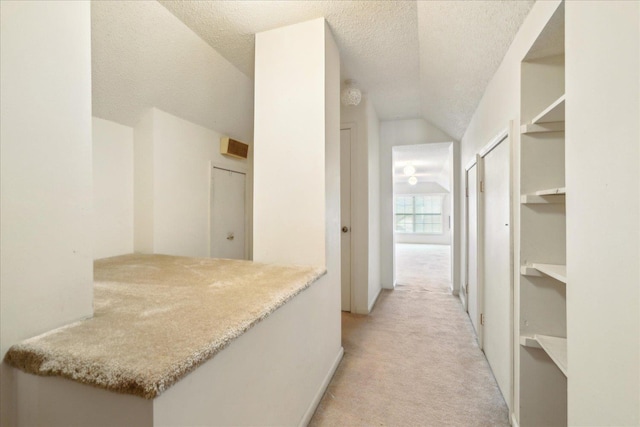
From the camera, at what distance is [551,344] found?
49.5 inches

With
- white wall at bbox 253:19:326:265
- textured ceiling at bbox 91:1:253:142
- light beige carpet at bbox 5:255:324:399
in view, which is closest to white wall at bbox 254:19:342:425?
white wall at bbox 253:19:326:265

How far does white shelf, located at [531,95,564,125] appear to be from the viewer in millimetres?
1097

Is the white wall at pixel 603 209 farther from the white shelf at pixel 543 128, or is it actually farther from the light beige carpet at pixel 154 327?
the light beige carpet at pixel 154 327

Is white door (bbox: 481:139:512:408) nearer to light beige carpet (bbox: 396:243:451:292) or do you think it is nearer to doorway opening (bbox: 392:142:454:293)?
light beige carpet (bbox: 396:243:451:292)

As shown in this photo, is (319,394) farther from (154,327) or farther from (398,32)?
(398,32)

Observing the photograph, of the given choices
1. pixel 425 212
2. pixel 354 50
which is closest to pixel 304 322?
pixel 354 50

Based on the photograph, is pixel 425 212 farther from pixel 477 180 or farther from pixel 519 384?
pixel 519 384

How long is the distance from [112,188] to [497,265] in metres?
3.13

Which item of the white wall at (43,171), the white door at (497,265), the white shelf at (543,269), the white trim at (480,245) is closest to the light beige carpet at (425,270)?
the white trim at (480,245)

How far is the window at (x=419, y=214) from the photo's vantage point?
9.56 m

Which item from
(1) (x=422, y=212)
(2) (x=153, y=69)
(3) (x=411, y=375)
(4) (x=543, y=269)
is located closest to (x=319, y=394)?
(3) (x=411, y=375)

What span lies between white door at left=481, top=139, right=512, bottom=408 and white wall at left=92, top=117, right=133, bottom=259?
299 centimetres

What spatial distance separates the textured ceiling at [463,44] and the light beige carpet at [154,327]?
5.75 feet

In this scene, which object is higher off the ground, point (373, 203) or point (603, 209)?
point (373, 203)
